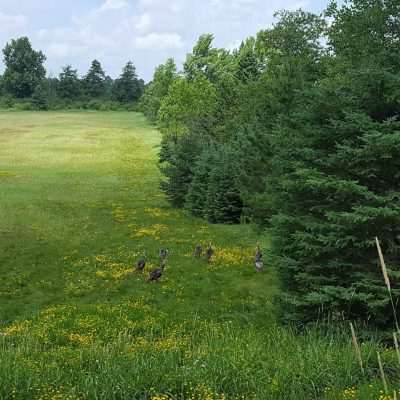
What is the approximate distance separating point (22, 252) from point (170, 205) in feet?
52.6

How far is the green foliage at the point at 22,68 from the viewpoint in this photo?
149 meters

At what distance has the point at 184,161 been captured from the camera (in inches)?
1576

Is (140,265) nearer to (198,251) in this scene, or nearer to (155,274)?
(155,274)

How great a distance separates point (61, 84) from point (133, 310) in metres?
138

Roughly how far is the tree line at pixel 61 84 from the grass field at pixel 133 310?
290 feet

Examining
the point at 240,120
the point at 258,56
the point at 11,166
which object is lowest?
the point at 11,166

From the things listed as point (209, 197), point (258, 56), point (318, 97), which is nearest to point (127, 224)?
point (209, 197)

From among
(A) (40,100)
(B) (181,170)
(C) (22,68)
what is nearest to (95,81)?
(C) (22,68)

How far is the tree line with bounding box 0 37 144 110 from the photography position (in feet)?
463

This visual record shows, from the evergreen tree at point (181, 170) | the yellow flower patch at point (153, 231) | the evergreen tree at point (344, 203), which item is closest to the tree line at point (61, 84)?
the evergreen tree at point (181, 170)

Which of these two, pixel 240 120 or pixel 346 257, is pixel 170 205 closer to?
pixel 240 120

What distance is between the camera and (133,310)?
56.5ft

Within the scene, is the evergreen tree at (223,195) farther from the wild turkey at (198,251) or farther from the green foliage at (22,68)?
the green foliage at (22,68)

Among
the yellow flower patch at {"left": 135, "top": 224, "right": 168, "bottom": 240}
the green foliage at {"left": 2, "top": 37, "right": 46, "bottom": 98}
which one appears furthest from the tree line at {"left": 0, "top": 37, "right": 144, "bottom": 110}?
the yellow flower patch at {"left": 135, "top": 224, "right": 168, "bottom": 240}
